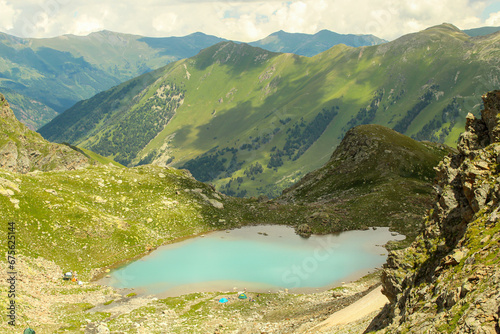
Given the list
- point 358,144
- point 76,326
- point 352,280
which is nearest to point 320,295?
point 352,280

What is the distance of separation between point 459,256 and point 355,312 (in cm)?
1496

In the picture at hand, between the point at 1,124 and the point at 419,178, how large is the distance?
7318 inches

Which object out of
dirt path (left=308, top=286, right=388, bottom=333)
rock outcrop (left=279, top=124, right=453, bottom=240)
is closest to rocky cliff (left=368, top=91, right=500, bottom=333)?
dirt path (left=308, top=286, right=388, bottom=333)

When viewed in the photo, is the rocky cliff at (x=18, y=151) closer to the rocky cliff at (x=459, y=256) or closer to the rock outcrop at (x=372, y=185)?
the rock outcrop at (x=372, y=185)

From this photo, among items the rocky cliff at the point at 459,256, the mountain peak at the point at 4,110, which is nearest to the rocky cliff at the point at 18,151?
the mountain peak at the point at 4,110

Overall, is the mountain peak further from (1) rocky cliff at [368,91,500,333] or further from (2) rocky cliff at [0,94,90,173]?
(1) rocky cliff at [368,91,500,333]

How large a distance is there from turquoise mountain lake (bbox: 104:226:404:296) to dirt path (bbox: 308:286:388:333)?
16.7 meters

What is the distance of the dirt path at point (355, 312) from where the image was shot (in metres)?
30.2

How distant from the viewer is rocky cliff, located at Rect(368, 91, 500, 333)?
16023mm

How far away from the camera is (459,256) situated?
1934 centimetres

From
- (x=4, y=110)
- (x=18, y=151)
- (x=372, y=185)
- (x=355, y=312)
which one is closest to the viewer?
(x=355, y=312)

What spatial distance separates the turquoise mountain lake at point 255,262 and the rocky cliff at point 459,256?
91.9ft

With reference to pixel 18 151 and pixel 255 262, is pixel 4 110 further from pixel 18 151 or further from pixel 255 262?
pixel 255 262

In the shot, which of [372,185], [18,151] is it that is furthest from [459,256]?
[18,151]
